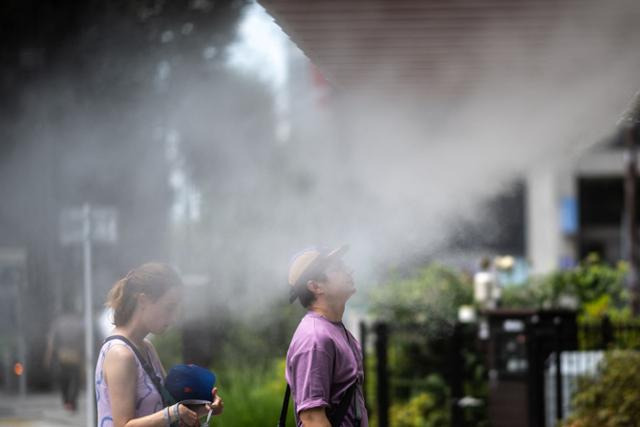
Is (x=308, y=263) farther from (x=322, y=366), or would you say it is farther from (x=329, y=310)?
(x=322, y=366)

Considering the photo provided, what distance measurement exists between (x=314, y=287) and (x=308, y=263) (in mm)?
90

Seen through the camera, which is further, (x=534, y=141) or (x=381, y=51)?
(x=534, y=141)

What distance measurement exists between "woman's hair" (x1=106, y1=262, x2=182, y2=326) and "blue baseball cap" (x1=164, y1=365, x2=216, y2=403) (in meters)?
0.25

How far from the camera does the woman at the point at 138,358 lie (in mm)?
4004

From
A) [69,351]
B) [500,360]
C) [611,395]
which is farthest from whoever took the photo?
[69,351]

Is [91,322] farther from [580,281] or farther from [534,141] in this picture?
[580,281]

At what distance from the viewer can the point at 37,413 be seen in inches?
699

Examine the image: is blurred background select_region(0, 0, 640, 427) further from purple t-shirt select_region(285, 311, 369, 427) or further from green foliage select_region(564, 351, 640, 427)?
purple t-shirt select_region(285, 311, 369, 427)

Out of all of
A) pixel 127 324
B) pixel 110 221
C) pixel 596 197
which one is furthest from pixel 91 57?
pixel 596 197

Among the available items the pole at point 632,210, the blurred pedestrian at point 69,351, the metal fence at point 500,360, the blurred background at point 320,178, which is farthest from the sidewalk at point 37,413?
the pole at point 632,210

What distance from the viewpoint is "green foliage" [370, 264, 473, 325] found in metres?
12.3

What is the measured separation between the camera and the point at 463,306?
12984 mm

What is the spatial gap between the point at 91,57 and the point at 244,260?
4.78m

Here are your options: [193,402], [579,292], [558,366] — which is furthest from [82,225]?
[193,402]
